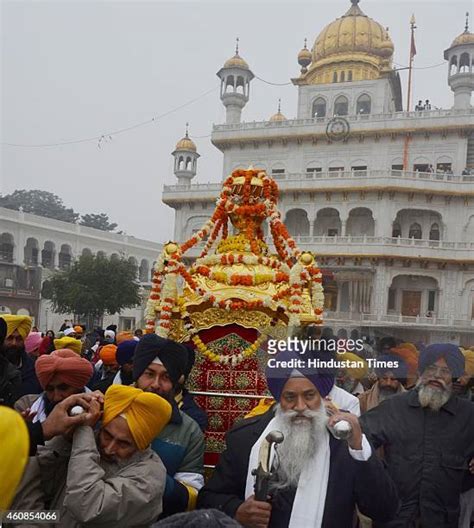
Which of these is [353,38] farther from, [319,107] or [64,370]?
[64,370]

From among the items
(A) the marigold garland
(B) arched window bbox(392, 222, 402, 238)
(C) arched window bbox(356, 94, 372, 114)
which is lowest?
(A) the marigold garland

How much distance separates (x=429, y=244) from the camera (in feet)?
95.5

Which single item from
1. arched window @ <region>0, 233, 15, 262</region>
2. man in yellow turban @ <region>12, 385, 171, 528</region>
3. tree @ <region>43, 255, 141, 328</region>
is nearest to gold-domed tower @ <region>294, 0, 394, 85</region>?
tree @ <region>43, 255, 141, 328</region>

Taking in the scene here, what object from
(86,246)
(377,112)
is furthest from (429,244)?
(86,246)

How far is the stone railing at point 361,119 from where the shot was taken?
3003cm

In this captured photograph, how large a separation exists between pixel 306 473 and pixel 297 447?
0.36 feet

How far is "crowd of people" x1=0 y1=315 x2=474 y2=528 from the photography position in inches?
81.7

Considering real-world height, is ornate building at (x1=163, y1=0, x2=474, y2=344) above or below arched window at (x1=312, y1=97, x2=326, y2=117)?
below

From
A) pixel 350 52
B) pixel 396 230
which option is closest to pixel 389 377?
pixel 396 230

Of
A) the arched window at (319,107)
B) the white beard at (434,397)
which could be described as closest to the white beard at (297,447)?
the white beard at (434,397)

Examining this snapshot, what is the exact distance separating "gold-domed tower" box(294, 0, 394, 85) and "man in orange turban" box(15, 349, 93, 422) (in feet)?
115

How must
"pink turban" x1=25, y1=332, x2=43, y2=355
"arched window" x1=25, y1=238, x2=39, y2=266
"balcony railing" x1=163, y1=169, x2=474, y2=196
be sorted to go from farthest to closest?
"arched window" x1=25, y1=238, x2=39, y2=266
"balcony railing" x1=163, y1=169, x2=474, y2=196
"pink turban" x1=25, y1=332, x2=43, y2=355

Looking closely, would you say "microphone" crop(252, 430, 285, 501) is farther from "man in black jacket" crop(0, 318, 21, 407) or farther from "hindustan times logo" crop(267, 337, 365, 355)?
"man in black jacket" crop(0, 318, 21, 407)

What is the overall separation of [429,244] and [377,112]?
944 centimetres
